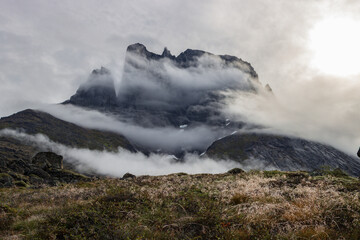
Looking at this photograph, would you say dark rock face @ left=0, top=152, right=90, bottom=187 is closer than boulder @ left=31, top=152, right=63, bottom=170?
Answer: Yes

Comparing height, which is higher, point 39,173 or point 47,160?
point 47,160

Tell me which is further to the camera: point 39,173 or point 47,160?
point 47,160

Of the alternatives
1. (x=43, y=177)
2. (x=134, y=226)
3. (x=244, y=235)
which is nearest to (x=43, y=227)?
(x=134, y=226)

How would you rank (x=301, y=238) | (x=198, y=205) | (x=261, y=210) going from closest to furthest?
(x=301, y=238)
(x=261, y=210)
(x=198, y=205)

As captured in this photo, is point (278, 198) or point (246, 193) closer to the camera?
point (278, 198)

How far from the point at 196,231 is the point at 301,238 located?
9.54 ft

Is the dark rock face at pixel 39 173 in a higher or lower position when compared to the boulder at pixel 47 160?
lower

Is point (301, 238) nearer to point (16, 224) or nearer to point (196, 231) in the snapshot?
point (196, 231)

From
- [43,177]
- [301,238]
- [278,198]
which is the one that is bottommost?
[43,177]

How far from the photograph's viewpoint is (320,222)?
7301 millimetres

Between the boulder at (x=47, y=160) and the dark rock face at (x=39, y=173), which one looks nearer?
the dark rock face at (x=39, y=173)

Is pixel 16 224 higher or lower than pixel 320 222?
lower

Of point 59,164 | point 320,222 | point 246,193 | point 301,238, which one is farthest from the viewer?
point 59,164

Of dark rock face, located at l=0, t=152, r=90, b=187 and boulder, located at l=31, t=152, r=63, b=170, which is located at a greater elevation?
boulder, located at l=31, t=152, r=63, b=170
